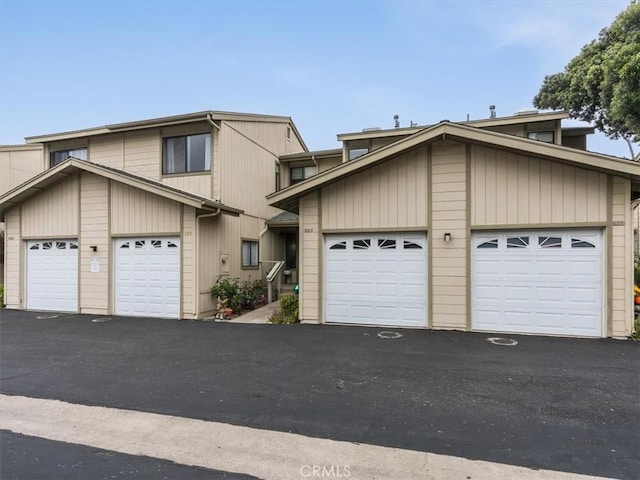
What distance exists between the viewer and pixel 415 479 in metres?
2.79

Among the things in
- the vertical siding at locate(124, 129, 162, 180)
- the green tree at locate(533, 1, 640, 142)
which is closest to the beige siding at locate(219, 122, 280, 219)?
the vertical siding at locate(124, 129, 162, 180)

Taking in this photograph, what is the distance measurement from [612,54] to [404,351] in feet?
55.2

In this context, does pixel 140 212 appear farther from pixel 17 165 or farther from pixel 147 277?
pixel 17 165

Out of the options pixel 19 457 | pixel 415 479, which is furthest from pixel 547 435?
pixel 19 457

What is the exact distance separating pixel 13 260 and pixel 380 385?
13438 mm

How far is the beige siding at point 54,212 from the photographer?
1166 cm

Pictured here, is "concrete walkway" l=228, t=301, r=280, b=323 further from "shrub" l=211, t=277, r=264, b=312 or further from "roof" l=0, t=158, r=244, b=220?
"roof" l=0, t=158, r=244, b=220

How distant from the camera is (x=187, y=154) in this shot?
11953 millimetres

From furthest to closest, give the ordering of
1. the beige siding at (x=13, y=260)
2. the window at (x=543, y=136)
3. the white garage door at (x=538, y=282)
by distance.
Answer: the beige siding at (x=13, y=260), the window at (x=543, y=136), the white garage door at (x=538, y=282)

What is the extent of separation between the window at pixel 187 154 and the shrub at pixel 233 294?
362cm

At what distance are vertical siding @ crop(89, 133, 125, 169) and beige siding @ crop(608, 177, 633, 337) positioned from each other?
13.9m

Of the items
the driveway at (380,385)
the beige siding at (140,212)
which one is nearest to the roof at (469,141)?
the beige siding at (140,212)

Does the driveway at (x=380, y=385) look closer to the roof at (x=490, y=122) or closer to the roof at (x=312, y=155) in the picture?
the roof at (x=490, y=122)

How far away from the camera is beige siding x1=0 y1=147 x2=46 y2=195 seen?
53.9 ft
